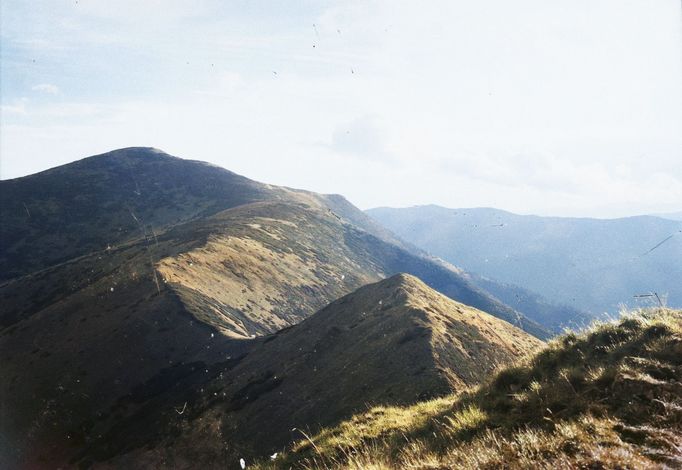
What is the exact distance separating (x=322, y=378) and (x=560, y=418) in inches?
1118

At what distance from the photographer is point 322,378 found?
116ft

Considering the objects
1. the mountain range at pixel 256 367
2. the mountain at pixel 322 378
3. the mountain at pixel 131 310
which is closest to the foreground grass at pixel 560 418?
the mountain range at pixel 256 367

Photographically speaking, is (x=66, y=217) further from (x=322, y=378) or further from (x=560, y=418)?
(x=560, y=418)

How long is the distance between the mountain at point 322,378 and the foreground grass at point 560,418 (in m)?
12.8

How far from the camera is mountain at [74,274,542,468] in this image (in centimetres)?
2952

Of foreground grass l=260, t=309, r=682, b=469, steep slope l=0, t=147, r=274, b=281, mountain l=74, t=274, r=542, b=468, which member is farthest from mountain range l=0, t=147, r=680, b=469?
steep slope l=0, t=147, r=274, b=281

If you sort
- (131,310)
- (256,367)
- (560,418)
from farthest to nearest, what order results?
(131,310), (256,367), (560,418)

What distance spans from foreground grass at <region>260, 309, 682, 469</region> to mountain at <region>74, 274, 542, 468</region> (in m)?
12.8

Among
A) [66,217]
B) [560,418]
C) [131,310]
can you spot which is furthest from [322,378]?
[66,217]

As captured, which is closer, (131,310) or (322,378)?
(322,378)

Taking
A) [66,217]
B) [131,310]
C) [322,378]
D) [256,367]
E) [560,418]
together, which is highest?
[66,217]

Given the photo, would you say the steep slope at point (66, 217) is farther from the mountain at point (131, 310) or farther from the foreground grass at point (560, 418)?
the foreground grass at point (560, 418)

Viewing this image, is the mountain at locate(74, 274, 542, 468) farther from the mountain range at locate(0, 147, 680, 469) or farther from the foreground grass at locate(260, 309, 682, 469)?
the foreground grass at locate(260, 309, 682, 469)

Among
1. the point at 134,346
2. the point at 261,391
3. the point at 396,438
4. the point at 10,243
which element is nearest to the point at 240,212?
the point at 10,243
